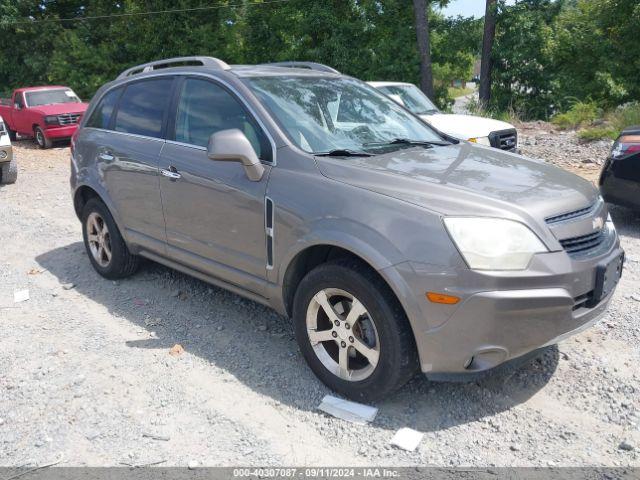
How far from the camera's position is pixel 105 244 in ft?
17.9

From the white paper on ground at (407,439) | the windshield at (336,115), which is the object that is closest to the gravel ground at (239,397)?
the white paper on ground at (407,439)

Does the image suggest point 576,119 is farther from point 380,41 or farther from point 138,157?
point 138,157

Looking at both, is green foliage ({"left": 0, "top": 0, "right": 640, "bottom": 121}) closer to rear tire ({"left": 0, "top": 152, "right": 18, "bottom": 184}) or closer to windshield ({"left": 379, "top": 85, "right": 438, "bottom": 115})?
windshield ({"left": 379, "top": 85, "right": 438, "bottom": 115})

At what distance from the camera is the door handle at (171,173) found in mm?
4297

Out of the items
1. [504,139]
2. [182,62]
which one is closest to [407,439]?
[182,62]

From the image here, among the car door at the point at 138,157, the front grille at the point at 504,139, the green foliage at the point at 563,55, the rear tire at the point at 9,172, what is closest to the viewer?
the car door at the point at 138,157

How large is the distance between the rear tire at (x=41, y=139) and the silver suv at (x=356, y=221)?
13.0 meters

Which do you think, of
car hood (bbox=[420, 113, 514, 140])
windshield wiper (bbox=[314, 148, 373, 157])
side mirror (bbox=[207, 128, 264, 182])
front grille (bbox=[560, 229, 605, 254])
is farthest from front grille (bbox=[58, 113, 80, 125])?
front grille (bbox=[560, 229, 605, 254])

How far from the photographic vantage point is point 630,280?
514 cm

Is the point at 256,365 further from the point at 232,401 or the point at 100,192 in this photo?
the point at 100,192

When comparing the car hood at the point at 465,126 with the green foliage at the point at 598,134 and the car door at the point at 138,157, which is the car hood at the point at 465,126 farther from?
the car door at the point at 138,157

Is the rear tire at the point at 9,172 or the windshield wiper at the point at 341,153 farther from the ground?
the windshield wiper at the point at 341,153

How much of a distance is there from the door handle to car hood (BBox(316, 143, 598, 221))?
4.10ft

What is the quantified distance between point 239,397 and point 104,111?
3139 mm
